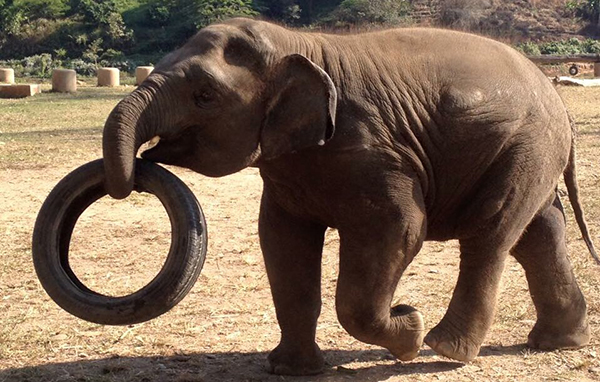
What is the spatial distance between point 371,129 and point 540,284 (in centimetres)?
176

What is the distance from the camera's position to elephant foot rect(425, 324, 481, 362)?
5.50 meters

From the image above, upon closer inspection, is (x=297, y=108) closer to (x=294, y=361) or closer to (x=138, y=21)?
(x=294, y=361)

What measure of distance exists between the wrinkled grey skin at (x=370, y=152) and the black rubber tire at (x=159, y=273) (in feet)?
0.46

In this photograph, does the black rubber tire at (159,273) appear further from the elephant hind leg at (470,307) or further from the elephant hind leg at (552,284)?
the elephant hind leg at (552,284)

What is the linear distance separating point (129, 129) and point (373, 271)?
1.35 m

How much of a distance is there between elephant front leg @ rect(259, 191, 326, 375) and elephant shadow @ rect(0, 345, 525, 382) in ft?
0.37

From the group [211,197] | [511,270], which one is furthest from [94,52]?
[511,270]

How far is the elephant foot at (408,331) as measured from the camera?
5285 mm

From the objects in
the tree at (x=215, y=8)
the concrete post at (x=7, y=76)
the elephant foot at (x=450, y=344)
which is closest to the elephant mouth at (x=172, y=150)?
the elephant foot at (x=450, y=344)

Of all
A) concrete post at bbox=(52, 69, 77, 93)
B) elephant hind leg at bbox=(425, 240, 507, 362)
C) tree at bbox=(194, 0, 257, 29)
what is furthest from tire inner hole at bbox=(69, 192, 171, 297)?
tree at bbox=(194, 0, 257, 29)

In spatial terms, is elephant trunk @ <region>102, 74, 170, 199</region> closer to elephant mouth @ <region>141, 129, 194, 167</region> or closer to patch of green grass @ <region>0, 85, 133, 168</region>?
elephant mouth @ <region>141, 129, 194, 167</region>

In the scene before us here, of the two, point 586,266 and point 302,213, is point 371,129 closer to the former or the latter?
point 302,213

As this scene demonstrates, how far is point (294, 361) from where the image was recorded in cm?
557

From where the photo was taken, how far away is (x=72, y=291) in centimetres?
469
